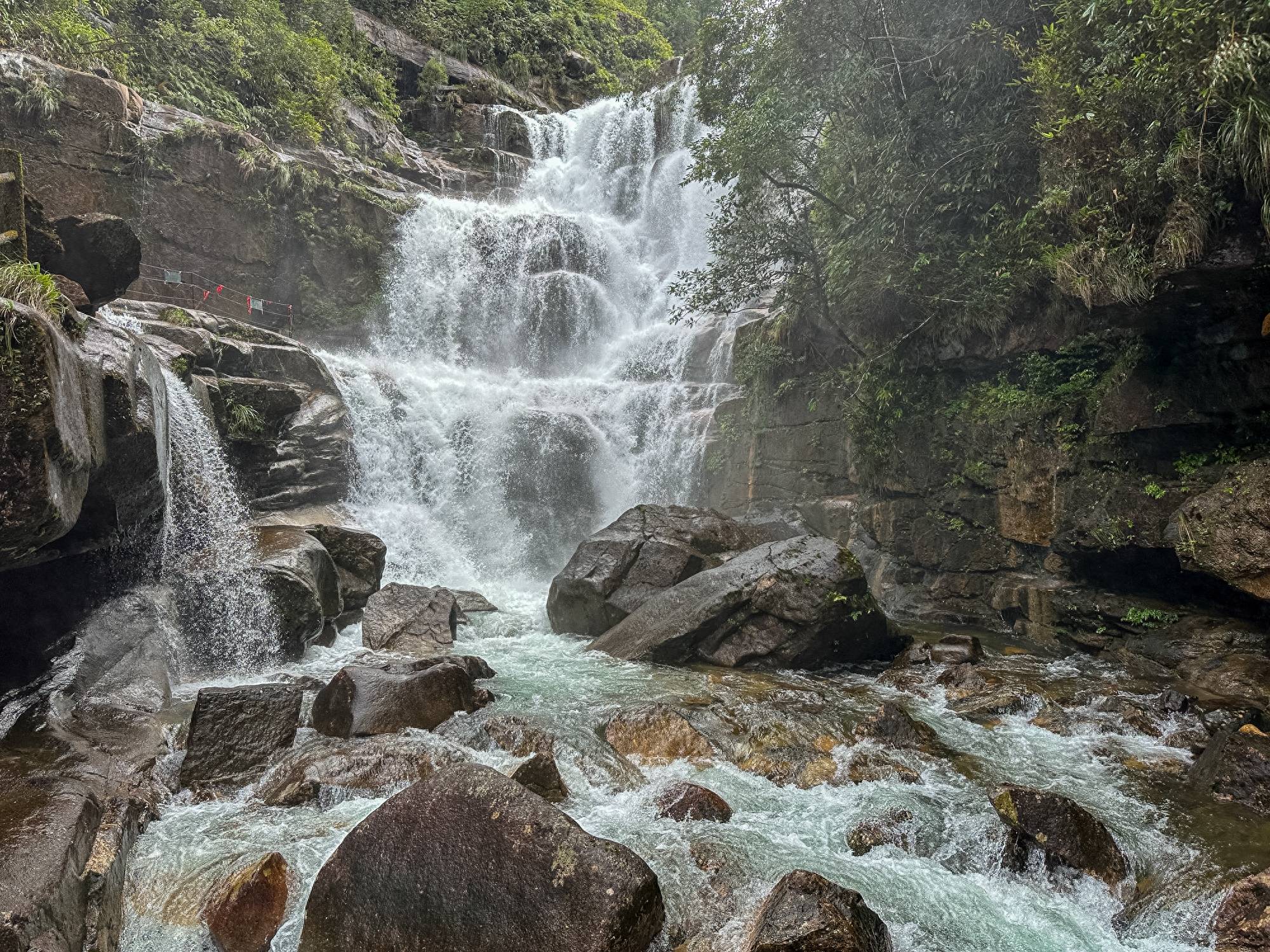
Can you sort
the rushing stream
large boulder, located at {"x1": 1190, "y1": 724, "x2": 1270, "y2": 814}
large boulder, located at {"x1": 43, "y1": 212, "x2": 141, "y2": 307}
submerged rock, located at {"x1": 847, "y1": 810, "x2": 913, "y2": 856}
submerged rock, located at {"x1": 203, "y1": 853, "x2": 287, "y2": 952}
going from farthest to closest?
1. large boulder, located at {"x1": 43, "y1": 212, "x2": 141, "y2": 307}
2. large boulder, located at {"x1": 1190, "y1": 724, "x2": 1270, "y2": 814}
3. submerged rock, located at {"x1": 847, "y1": 810, "x2": 913, "y2": 856}
4. the rushing stream
5. submerged rock, located at {"x1": 203, "y1": 853, "x2": 287, "y2": 952}

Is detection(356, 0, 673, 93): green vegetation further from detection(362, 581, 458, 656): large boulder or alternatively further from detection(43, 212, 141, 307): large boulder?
detection(362, 581, 458, 656): large boulder

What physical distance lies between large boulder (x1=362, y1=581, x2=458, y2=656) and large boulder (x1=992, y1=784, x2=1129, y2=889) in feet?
23.8

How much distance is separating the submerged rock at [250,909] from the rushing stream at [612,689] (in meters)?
0.10

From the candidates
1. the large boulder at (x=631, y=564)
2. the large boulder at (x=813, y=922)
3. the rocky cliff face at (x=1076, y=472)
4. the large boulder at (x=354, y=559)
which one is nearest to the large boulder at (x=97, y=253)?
the large boulder at (x=354, y=559)

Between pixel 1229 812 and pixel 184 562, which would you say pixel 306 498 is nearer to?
pixel 184 562

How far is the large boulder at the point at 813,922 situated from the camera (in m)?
3.59

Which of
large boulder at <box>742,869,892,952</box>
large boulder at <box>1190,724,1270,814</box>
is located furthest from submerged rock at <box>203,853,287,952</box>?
large boulder at <box>1190,724,1270,814</box>

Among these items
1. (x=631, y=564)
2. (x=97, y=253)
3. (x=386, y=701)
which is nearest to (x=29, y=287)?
(x=97, y=253)

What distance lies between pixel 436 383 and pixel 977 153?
12.9m

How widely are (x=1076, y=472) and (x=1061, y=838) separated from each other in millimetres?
6019

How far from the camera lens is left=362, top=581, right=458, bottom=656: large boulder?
10.1m

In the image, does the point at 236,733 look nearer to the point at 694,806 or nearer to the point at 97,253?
the point at 694,806

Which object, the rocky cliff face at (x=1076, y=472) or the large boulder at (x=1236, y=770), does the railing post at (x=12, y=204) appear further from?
the large boulder at (x=1236, y=770)

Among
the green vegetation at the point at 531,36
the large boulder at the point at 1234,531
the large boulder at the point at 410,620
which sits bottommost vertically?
the large boulder at the point at 410,620
